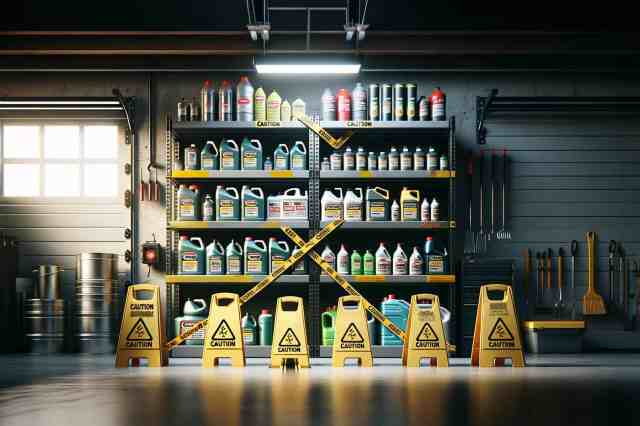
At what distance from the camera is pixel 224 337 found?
763 cm

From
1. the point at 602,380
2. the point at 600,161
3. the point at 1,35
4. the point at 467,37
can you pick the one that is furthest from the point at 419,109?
the point at 1,35

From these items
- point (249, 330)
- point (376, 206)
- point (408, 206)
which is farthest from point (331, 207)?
point (249, 330)

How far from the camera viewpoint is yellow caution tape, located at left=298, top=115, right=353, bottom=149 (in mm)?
9102

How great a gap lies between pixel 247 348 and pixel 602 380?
391cm

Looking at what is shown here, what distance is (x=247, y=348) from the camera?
8766 millimetres

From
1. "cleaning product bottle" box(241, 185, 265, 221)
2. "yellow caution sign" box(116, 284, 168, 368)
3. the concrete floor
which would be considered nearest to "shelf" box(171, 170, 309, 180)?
"cleaning product bottle" box(241, 185, 265, 221)

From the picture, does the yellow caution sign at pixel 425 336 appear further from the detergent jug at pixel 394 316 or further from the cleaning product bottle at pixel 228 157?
the cleaning product bottle at pixel 228 157

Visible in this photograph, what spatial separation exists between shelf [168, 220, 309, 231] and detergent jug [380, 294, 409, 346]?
1313mm

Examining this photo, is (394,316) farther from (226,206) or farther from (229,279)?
(226,206)

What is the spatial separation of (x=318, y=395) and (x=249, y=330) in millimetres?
3923

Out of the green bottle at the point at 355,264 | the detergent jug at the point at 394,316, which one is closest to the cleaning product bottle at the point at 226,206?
the green bottle at the point at 355,264

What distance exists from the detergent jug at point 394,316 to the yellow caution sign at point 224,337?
1987 mm

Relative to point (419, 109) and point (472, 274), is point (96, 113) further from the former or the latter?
point (472, 274)

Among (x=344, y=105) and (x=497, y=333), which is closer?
(x=497, y=333)
